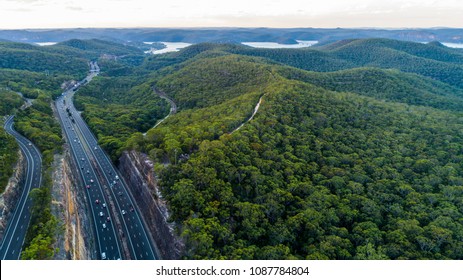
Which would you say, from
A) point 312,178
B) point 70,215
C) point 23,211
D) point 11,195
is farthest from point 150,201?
point 312,178

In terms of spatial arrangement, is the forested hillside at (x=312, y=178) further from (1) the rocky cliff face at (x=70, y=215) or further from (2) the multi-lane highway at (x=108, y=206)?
(1) the rocky cliff face at (x=70, y=215)

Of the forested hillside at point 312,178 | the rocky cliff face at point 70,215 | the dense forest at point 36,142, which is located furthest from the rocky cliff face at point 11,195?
the forested hillside at point 312,178

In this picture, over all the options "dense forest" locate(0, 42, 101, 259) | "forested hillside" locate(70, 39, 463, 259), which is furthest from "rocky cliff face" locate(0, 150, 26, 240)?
"forested hillside" locate(70, 39, 463, 259)

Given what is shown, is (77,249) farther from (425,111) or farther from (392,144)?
(425,111)

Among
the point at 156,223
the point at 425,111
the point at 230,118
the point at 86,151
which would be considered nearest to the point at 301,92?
the point at 230,118

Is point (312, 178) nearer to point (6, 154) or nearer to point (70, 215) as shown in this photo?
point (70, 215)

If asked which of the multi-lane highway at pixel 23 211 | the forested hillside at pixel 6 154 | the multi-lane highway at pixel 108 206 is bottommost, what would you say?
the multi-lane highway at pixel 108 206
